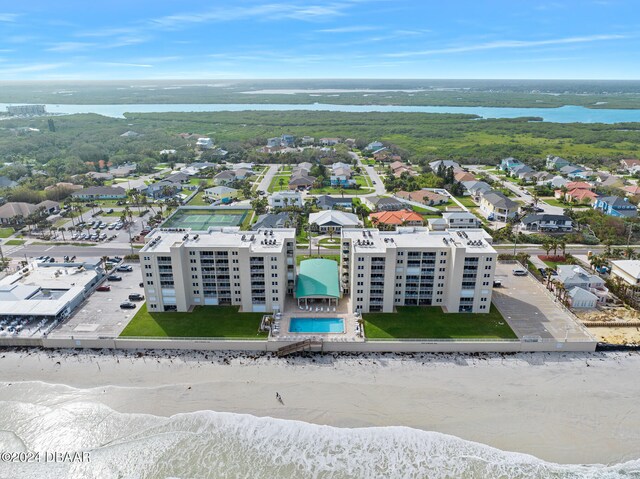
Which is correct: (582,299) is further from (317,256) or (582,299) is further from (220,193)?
(220,193)

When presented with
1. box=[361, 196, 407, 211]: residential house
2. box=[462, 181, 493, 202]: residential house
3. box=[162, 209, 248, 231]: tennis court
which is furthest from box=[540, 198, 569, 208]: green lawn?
box=[162, 209, 248, 231]: tennis court

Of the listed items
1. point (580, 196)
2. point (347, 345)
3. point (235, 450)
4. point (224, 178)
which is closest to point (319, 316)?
point (347, 345)

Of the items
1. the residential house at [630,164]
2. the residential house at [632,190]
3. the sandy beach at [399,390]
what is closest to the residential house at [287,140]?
the residential house at [630,164]

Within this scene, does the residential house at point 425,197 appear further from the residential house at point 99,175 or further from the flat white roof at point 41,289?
the residential house at point 99,175

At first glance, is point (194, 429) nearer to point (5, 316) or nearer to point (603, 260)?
point (5, 316)

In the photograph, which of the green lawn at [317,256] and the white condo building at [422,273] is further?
the green lawn at [317,256]

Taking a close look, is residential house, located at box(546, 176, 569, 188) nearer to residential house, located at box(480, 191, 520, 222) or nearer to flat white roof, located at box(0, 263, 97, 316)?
residential house, located at box(480, 191, 520, 222)
